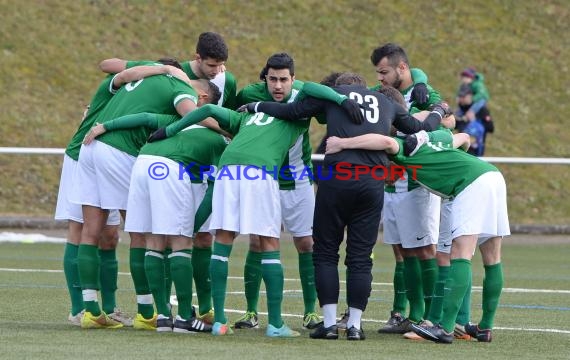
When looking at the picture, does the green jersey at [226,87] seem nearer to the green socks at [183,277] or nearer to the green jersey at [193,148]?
the green jersey at [193,148]

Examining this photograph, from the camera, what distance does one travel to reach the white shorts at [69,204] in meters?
10.3

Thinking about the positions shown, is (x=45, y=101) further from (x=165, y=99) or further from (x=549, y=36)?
(x=165, y=99)

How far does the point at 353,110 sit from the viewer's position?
932 centimetres

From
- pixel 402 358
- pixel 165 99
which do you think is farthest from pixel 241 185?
pixel 402 358

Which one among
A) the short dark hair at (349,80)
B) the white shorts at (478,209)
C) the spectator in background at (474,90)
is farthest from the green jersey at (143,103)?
the spectator in background at (474,90)

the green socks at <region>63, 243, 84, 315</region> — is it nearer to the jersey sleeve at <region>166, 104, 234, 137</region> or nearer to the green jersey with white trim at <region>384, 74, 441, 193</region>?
the jersey sleeve at <region>166, 104, 234, 137</region>

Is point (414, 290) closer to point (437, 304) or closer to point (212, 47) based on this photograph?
point (437, 304)

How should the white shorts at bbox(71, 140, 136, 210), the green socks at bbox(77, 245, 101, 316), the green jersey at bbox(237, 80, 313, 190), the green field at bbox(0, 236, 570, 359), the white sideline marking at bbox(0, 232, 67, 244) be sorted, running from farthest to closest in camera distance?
the white sideline marking at bbox(0, 232, 67, 244), the green jersey at bbox(237, 80, 313, 190), the white shorts at bbox(71, 140, 136, 210), the green socks at bbox(77, 245, 101, 316), the green field at bbox(0, 236, 570, 359)

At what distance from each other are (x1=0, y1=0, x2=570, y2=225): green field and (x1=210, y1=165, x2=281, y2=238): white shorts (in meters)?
12.8

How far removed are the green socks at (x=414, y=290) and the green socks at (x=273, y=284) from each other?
1414 millimetres

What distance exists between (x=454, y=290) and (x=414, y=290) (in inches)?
47.4

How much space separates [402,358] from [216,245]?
186cm

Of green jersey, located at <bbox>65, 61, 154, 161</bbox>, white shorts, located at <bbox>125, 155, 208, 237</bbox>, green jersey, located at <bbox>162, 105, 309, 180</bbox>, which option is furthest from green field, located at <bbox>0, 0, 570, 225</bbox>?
green jersey, located at <bbox>162, 105, 309, 180</bbox>

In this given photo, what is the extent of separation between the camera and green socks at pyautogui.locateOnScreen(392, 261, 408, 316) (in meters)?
10.6
